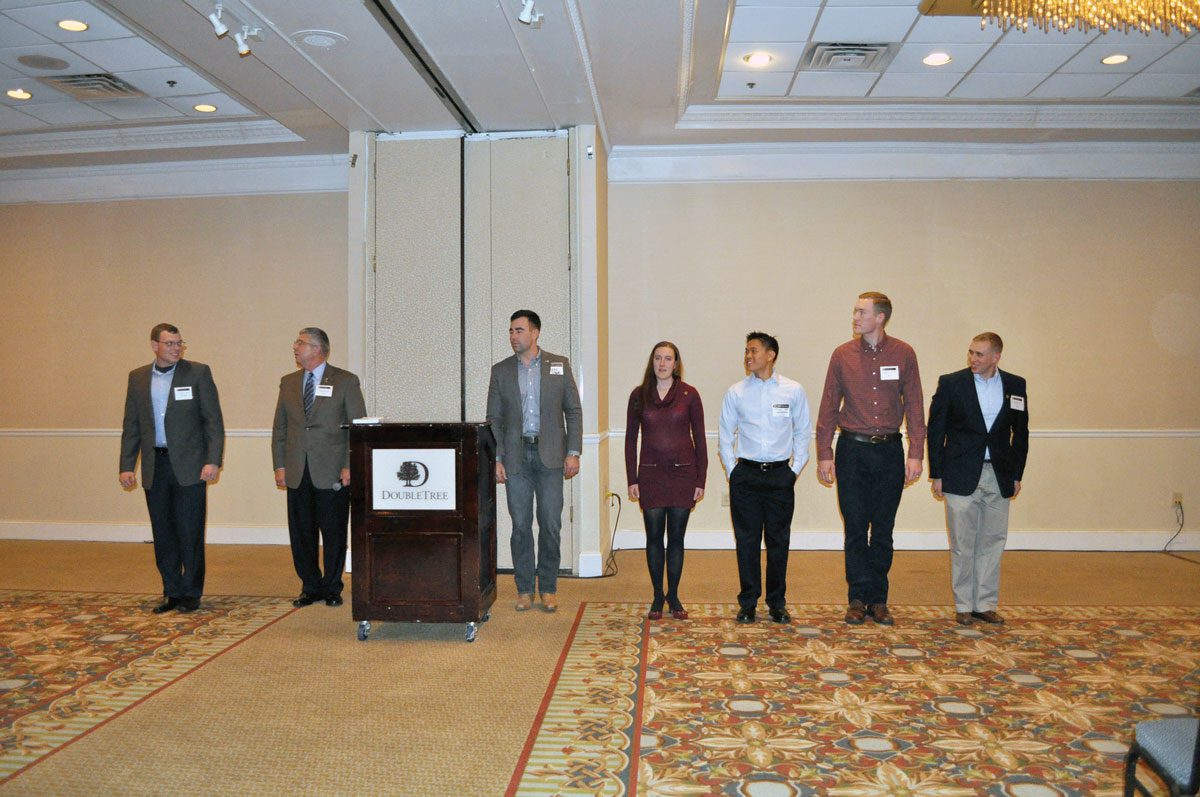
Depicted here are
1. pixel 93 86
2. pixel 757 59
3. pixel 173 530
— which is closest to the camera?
pixel 173 530

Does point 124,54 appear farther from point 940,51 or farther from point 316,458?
point 940,51

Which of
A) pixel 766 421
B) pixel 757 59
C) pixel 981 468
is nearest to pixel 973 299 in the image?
pixel 757 59

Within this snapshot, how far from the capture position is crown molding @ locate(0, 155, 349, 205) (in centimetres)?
750

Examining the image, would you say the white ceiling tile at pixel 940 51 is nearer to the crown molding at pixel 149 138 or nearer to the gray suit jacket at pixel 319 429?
the gray suit jacket at pixel 319 429

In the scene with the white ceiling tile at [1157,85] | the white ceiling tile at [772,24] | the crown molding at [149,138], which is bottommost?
the crown molding at [149,138]

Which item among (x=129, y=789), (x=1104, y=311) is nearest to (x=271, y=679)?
(x=129, y=789)

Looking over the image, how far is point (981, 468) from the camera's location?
15.0ft

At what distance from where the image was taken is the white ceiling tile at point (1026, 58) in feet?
18.2

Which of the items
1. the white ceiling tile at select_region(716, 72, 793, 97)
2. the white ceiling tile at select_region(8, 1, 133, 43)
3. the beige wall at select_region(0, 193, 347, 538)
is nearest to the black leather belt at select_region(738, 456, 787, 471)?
the white ceiling tile at select_region(716, 72, 793, 97)

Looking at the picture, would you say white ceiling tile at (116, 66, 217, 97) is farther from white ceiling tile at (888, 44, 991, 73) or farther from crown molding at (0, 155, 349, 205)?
white ceiling tile at (888, 44, 991, 73)

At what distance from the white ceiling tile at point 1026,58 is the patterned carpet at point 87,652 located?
5787 millimetres

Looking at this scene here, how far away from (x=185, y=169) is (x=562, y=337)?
409 centimetres

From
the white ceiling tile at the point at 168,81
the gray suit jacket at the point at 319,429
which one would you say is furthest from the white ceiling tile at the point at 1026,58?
the white ceiling tile at the point at 168,81

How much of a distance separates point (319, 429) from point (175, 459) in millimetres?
842
